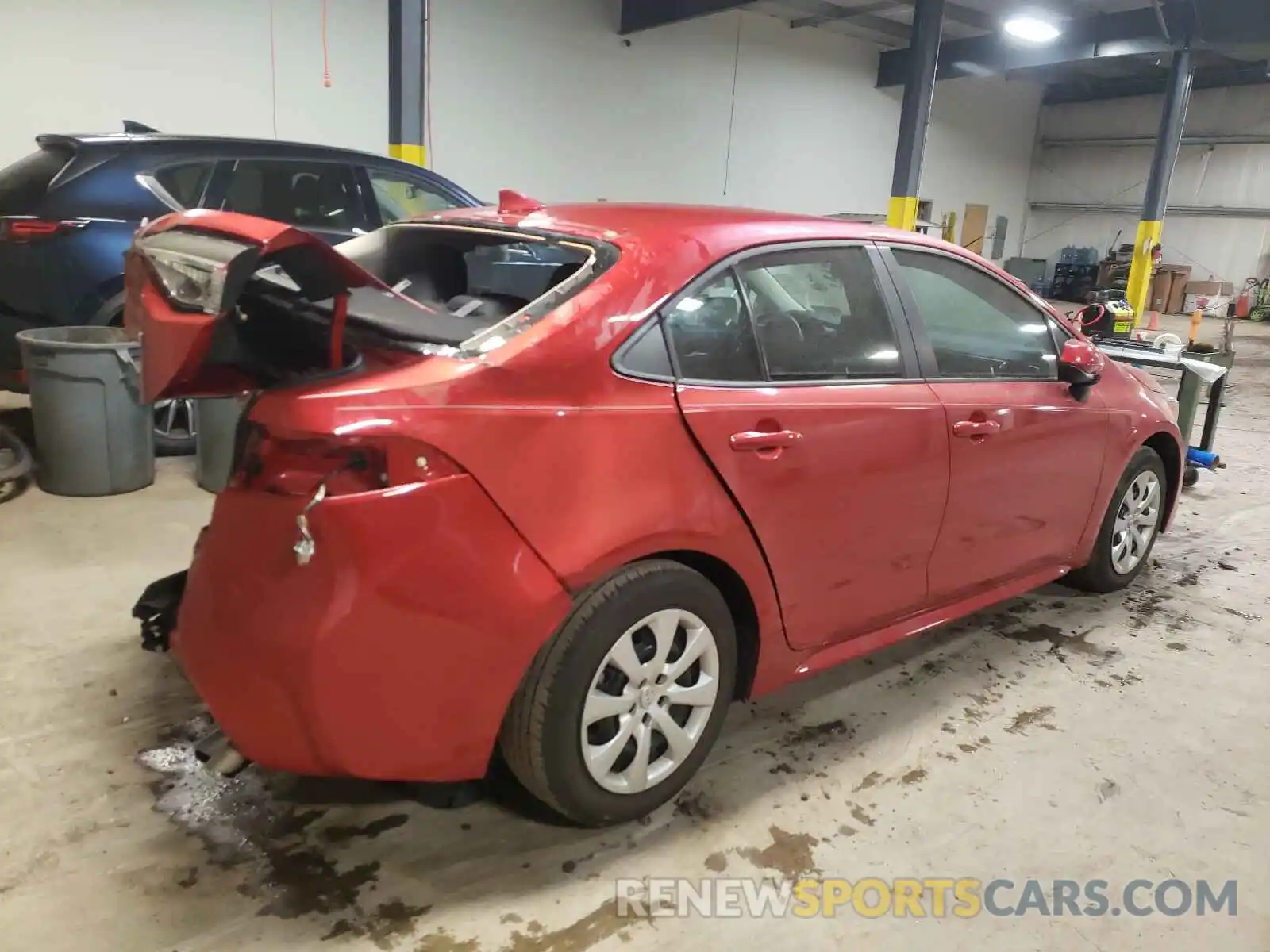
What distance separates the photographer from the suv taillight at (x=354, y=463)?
5.28ft

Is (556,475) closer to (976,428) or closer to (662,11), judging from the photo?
(976,428)

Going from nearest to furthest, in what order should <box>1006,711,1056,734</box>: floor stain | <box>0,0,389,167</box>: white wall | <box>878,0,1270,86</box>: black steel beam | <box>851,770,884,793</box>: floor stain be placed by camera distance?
<box>851,770,884,793</box>: floor stain → <box>1006,711,1056,734</box>: floor stain → <box>0,0,389,167</box>: white wall → <box>878,0,1270,86</box>: black steel beam

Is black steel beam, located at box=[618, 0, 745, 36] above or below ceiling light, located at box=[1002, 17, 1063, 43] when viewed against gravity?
below

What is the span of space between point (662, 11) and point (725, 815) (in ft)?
34.4

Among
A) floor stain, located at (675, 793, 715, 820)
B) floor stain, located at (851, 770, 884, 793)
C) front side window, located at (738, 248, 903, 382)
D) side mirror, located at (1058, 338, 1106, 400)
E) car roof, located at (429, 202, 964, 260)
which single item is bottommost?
floor stain, located at (675, 793, 715, 820)

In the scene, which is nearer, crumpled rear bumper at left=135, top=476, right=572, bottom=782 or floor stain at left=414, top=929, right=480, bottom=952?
crumpled rear bumper at left=135, top=476, right=572, bottom=782

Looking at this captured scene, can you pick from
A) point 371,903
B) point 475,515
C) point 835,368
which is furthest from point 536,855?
point 835,368

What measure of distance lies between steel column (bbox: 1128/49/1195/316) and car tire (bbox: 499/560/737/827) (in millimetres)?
13543

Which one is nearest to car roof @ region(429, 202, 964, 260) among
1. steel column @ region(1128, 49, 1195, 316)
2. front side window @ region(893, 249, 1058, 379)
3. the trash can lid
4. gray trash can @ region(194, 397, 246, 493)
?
front side window @ region(893, 249, 1058, 379)

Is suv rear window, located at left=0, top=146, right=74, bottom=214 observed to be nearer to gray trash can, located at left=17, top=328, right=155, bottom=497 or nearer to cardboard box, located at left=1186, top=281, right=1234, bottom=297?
gray trash can, located at left=17, top=328, right=155, bottom=497

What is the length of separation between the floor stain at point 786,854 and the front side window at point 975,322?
1333 mm

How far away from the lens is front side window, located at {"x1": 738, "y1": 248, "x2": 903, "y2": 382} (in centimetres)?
→ 220

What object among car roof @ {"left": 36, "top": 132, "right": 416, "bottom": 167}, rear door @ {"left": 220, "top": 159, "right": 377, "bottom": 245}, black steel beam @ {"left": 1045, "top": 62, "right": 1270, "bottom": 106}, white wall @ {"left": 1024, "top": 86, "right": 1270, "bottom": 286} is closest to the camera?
car roof @ {"left": 36, "top": 132, "right": 416, "bottom": 167}

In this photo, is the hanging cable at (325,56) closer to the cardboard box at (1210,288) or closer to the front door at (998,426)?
the front door at (998,426)
